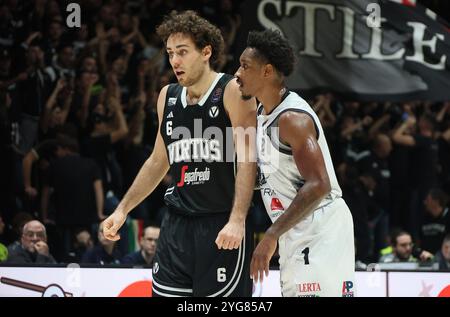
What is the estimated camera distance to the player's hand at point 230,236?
5371mm

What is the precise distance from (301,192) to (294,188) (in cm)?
30

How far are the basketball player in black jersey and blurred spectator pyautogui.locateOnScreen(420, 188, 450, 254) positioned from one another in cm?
652

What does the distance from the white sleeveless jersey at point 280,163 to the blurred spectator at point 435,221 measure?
663 centimetres

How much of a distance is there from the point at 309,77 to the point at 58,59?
354 cm

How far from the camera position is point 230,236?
5.37 m

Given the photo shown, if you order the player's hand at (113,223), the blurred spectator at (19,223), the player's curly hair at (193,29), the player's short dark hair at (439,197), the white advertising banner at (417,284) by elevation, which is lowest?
the white advertising banner at (417,284)

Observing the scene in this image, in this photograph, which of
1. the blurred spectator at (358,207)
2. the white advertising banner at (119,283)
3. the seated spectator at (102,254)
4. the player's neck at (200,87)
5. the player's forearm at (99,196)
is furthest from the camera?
the blurred spectator at (358,207)

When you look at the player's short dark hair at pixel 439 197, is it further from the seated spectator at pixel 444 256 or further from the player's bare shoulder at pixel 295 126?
the player's bare shoulder at pixel 295 126

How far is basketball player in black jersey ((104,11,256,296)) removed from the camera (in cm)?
564

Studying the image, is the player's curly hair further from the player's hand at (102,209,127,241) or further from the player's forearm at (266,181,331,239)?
the player's forearm at (266,181,331,239)

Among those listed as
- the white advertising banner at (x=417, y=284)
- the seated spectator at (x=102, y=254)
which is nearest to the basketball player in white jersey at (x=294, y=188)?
the white advertising banner at (x=417, y=284)

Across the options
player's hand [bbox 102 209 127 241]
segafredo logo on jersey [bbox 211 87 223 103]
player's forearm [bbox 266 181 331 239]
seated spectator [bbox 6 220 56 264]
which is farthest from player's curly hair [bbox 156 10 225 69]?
seated spectator [bbox 6 220 56 264]

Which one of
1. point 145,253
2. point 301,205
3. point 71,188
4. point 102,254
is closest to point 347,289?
point 301,205

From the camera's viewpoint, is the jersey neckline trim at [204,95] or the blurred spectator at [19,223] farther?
the blurred spectator at [19,223]
